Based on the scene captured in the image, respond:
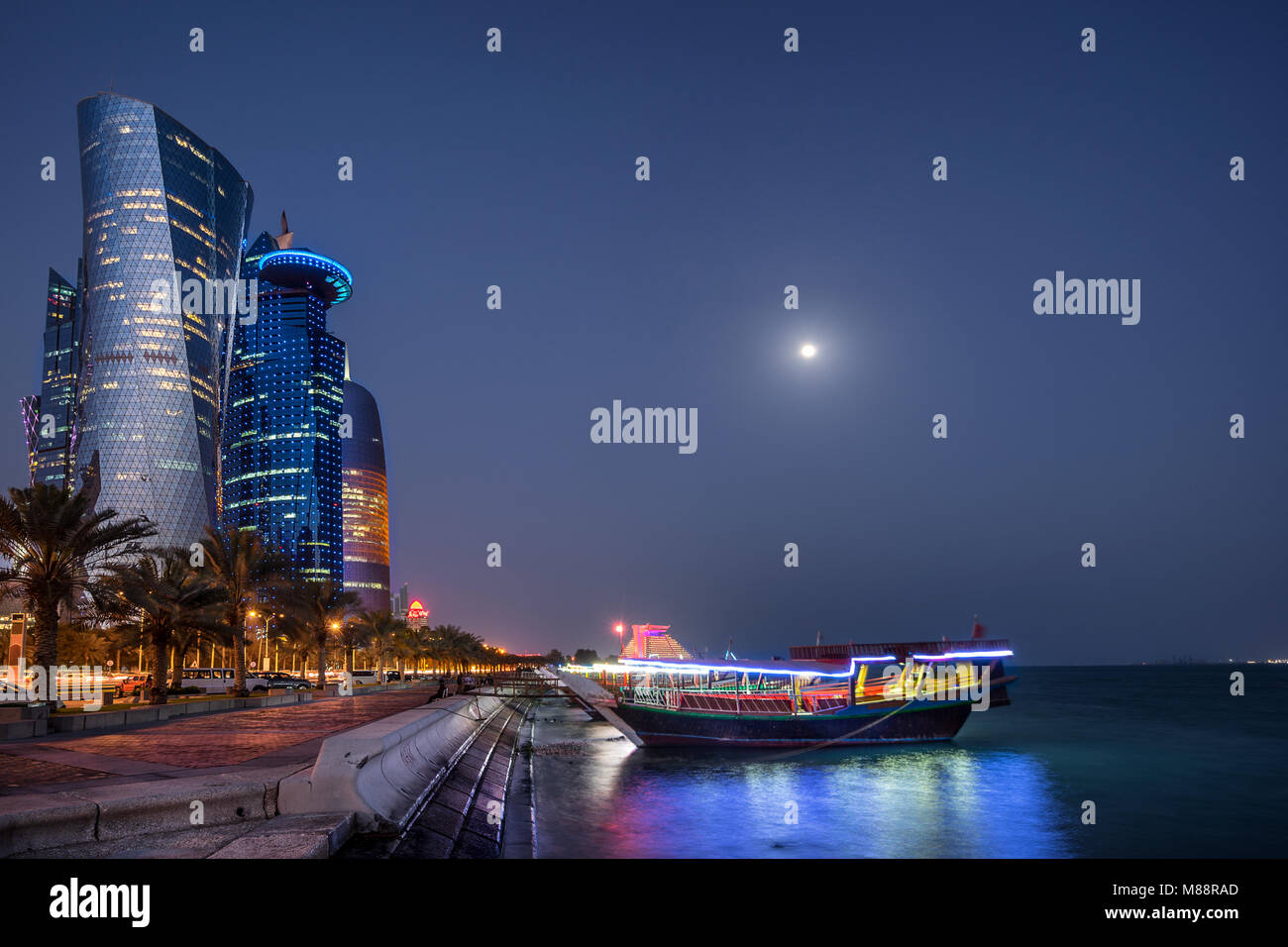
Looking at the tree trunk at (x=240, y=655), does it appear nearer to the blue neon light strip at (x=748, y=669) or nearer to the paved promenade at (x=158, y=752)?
the paved promenade at (x=158, y=752)

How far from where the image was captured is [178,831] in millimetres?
9289

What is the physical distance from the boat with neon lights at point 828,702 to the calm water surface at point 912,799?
3.48 feet

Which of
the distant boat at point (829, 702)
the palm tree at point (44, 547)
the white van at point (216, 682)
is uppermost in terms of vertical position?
the palm tree at point (44, 547)

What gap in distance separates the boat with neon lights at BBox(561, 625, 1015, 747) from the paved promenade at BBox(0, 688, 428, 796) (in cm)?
1787

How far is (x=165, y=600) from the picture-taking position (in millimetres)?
37469

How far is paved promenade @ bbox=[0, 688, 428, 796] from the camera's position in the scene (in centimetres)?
1391

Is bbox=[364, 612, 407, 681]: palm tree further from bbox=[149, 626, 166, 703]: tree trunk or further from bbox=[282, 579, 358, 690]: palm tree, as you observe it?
bbox=[149, 626, 166, 703]: tree trunk

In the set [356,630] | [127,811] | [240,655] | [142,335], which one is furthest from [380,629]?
[142,335]

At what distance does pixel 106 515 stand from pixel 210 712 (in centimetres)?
1095

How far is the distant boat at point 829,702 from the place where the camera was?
4206 cm

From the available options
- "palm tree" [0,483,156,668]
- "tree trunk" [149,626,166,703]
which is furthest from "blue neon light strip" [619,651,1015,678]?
"palm tree" [0,483,156,668]

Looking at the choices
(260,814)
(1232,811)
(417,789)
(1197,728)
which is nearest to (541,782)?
(417,789)

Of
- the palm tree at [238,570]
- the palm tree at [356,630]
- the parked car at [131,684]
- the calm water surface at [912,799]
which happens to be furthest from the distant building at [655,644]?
the parked car at [131,684]
